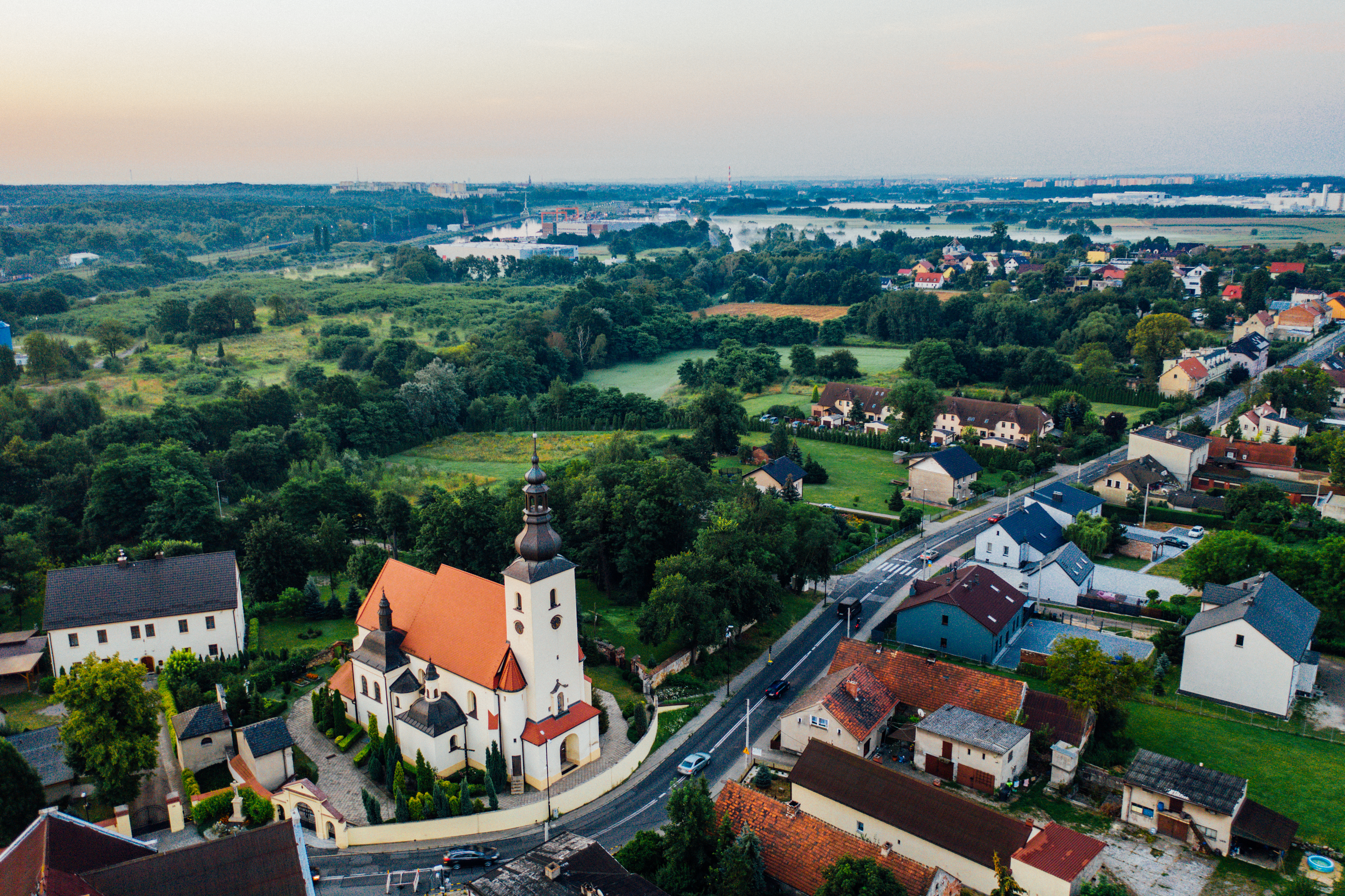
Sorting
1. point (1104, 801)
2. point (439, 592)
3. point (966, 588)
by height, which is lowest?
point (1104, 801)

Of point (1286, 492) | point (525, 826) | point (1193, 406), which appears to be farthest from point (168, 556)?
point (1193, 406)

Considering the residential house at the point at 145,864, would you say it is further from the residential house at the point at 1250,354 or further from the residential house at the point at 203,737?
the residential house at the point at 1250,354

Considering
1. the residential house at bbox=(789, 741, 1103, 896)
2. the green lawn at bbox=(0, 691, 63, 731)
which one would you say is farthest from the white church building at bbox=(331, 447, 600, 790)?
the green lawn at bbox=(0, 691, 63, 731)

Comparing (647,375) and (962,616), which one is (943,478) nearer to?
(962,616)

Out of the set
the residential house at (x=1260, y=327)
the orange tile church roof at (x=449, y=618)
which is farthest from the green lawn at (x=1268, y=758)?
the residential house at (x=1260, y=327)

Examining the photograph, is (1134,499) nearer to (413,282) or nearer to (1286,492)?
(1286,492)

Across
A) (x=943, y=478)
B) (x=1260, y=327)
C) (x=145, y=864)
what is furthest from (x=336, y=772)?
(x=1260, y=327)

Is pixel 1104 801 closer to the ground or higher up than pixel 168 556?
closer to the ground
